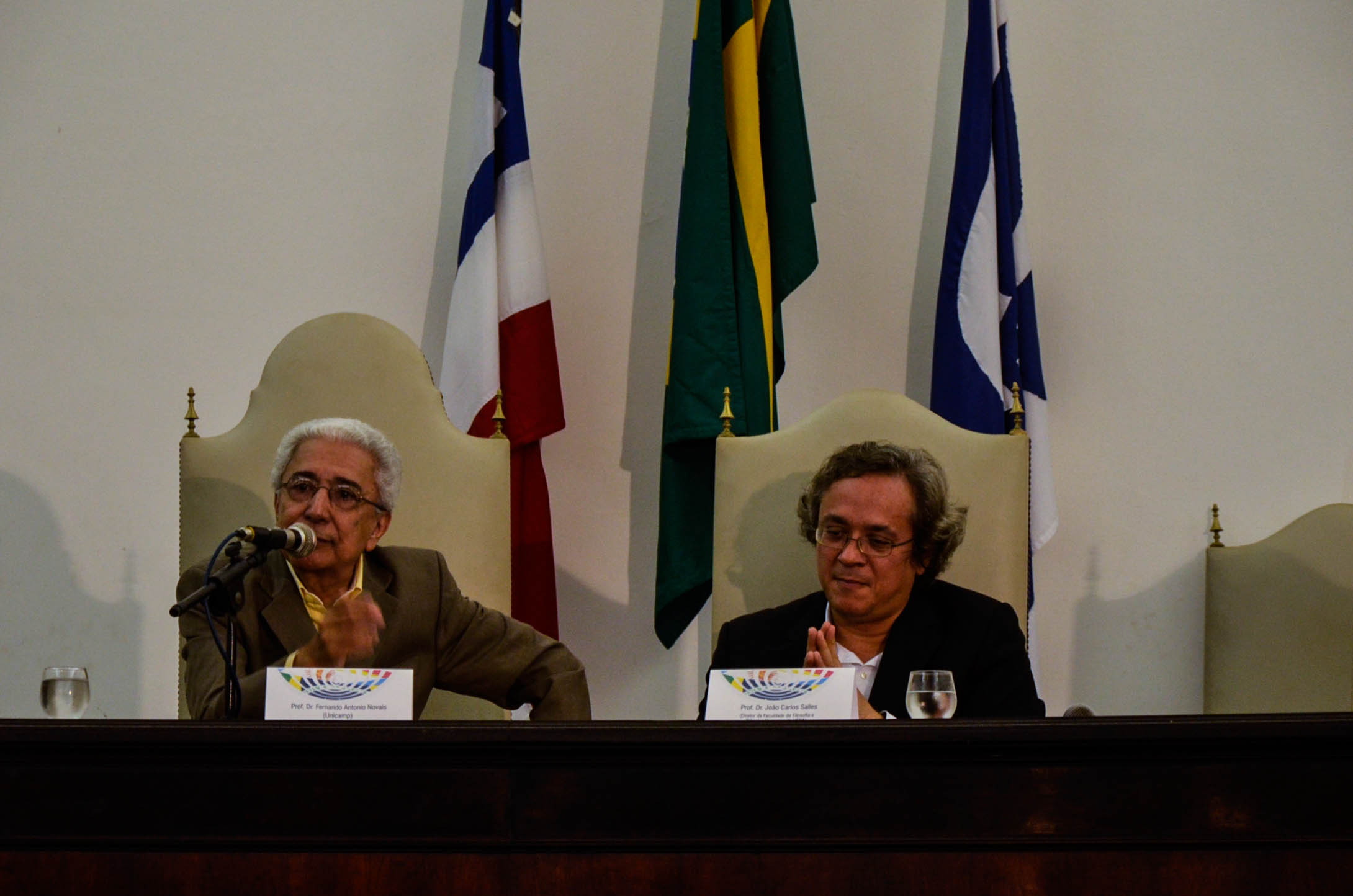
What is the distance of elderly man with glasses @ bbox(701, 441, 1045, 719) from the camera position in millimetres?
2404

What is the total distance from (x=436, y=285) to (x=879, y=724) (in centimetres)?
253

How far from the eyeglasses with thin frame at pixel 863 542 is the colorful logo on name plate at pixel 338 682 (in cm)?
89

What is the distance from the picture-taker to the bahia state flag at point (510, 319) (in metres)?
3.48

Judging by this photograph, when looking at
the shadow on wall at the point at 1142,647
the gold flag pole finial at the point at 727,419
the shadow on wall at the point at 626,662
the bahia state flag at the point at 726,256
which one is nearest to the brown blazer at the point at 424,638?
the gold flag pole finial at the point at 727,419

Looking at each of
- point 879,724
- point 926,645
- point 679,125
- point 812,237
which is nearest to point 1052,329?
point 812,237

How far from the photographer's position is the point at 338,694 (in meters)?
1.86

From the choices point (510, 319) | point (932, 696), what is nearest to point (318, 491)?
point (932, 696)

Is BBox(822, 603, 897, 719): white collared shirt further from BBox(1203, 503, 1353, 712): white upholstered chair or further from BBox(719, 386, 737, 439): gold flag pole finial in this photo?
BBox(1203, 503, 1353, 712): white upholstered chair

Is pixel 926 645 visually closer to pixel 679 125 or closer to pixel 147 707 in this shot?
pixel 679 125

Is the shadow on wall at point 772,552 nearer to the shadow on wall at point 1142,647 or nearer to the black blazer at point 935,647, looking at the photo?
the black blazer at point 935,647

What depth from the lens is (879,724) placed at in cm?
158

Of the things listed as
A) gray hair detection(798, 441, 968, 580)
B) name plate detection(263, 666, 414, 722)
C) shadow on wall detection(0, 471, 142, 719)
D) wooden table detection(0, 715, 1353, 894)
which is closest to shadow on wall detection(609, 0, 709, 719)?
shadow on wall detection(0, 471, 142, 719)

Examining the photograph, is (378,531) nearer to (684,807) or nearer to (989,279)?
(684,807)

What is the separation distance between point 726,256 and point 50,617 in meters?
2.00
